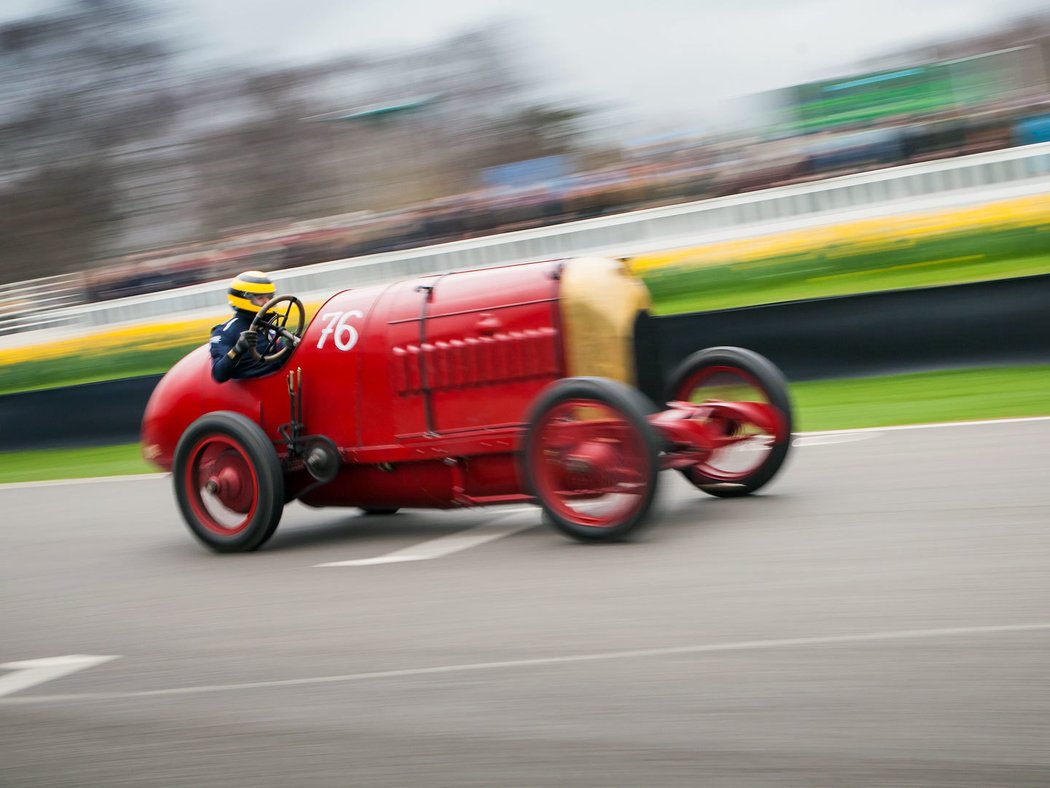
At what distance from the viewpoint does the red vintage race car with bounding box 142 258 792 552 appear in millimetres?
6023

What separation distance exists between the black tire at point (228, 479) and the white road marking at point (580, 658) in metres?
2.41

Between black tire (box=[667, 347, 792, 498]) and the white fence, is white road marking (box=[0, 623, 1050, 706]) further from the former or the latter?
the white fence

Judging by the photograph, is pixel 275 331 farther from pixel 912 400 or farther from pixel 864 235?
pixel 864 235

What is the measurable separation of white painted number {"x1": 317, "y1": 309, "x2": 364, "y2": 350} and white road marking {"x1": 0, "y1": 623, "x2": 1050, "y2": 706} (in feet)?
9.64

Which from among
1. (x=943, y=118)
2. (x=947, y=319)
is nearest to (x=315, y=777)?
(x=947, y=319)

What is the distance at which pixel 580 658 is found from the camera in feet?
13.7

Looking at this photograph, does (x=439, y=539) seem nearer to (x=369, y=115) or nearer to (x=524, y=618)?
(x=524, y=618)

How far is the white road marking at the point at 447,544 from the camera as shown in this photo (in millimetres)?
6391

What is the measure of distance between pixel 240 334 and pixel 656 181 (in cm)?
1591

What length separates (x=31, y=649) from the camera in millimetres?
5211

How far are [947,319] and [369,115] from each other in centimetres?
3742

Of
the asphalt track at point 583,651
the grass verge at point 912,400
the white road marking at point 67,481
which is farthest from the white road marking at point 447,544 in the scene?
the white road marking at point 67,481

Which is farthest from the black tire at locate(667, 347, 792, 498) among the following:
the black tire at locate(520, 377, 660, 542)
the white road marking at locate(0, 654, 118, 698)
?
the white road marking at locate(0, 654, 118, 698)

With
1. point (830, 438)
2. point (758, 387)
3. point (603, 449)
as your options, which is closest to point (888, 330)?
point (830, 438)
